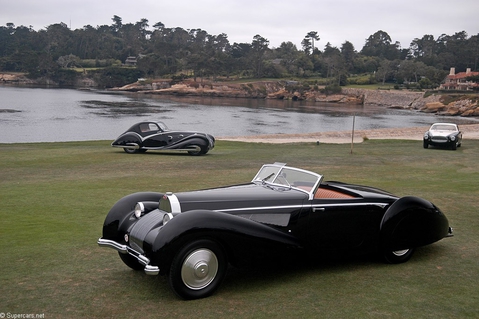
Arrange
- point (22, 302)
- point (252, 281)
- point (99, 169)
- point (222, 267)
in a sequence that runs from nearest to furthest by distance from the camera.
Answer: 1. point (22, 302)
2. point (222, 267)
3. point (252, 281)
4. point (99, 169)

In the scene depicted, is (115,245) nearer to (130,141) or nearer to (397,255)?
(397,255)

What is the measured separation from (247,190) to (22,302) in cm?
332

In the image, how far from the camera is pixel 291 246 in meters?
7.38

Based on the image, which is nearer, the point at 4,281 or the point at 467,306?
the point at 467,306

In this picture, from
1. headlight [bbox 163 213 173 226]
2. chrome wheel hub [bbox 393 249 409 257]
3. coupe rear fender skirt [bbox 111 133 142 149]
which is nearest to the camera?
headlight [bbox 163 213 173 226]

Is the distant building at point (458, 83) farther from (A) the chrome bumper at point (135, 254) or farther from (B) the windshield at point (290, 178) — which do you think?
(A) the chrome bumper at point (135, 254)

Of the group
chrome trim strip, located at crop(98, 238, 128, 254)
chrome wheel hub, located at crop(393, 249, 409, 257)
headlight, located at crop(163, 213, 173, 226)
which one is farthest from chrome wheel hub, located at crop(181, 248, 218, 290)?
chrome wheel hub, located at crop(393, 249, 409, 257)

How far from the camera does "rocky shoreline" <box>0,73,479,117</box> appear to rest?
5492 inches

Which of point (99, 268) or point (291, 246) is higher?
point (291, 246)

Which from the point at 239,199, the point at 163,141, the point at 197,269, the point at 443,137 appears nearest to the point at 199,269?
the point at 197,269

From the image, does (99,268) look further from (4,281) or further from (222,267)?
(222,267)

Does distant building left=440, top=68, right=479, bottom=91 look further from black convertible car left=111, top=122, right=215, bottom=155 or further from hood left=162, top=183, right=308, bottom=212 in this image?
hood left=162, top=183, right=308, bottom=212

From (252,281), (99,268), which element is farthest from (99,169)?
(252,281)

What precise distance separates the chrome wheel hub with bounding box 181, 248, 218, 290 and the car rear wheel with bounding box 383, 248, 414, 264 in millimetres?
2869
